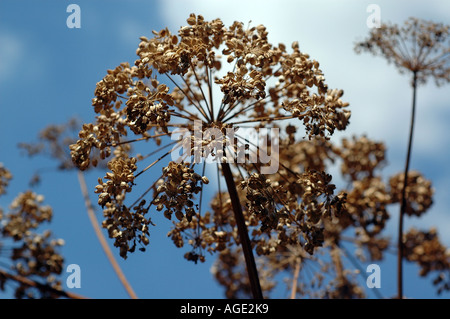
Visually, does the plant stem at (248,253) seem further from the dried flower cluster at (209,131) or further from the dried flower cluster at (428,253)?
the dried flower cluster at (428,253)

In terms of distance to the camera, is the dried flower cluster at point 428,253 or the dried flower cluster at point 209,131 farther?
the dried flower cluster at point 428,253

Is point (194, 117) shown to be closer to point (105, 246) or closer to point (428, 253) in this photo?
point (105, 246)

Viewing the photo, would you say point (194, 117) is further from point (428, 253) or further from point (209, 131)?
point (428, 253)

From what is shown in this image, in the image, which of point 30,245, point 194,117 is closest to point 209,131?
point 194,117

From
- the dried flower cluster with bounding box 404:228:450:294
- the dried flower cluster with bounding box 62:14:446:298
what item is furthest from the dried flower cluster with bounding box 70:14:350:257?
the dried flower cluster with bounding box 404:228:450:294

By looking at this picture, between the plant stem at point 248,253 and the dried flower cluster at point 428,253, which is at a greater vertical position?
the dried flower cluster at point 428,253

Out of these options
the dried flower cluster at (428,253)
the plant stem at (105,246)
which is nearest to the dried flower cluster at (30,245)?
the plant stem at (105,246)

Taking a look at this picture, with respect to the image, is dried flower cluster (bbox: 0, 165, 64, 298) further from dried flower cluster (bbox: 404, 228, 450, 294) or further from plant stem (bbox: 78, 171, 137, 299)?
dried flower cluster (bbox: 404, 228, 450, 294)

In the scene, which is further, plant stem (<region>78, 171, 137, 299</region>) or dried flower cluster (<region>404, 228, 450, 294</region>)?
dried flower cluster (<region>404, 228, 450, 294</region>)

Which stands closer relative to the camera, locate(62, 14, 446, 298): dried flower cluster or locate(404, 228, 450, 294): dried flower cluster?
locate(62, 14, 446, 298): dried flower cluster

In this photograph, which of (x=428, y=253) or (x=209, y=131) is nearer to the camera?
(x=209, y=131)

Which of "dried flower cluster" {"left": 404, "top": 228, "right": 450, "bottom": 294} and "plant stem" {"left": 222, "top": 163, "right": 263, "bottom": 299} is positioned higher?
"dried flower cluster" {"left": 404, "top": 228, "right": 450, "bottom": 294}
